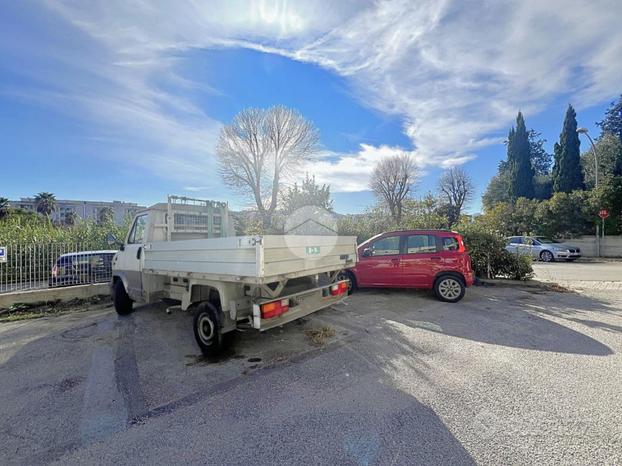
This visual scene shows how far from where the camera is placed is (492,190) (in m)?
37.1

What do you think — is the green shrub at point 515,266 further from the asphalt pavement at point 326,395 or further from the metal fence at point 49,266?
the metal fence at point 49,266

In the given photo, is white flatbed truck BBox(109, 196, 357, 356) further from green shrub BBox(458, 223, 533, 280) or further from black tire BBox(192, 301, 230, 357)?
green shrub BBox(458, 223, 533, 280)

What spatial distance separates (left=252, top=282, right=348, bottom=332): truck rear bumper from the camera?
375 centimetres

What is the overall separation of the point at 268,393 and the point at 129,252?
4576 millimetres

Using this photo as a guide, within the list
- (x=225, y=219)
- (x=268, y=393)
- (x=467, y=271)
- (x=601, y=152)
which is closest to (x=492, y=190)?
(x=601, y=152)

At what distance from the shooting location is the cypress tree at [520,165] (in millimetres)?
31766

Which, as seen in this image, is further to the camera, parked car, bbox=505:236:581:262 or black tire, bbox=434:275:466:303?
parked car, bbox=505:236:581:262

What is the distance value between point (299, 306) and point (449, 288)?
4.50 meters

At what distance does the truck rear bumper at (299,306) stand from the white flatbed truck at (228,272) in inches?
0.5

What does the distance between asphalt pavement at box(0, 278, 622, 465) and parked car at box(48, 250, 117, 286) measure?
280cm

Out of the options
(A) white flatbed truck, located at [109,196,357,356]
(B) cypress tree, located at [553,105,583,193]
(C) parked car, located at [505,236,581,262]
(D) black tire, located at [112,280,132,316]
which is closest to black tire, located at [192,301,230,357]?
(A) white flatbed truck, located at [109,196,357,356]

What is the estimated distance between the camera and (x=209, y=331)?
14.0 feet

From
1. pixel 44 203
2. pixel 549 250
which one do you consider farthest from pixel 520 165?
pixel 44 203

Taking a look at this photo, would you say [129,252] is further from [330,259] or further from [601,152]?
[601,152]
